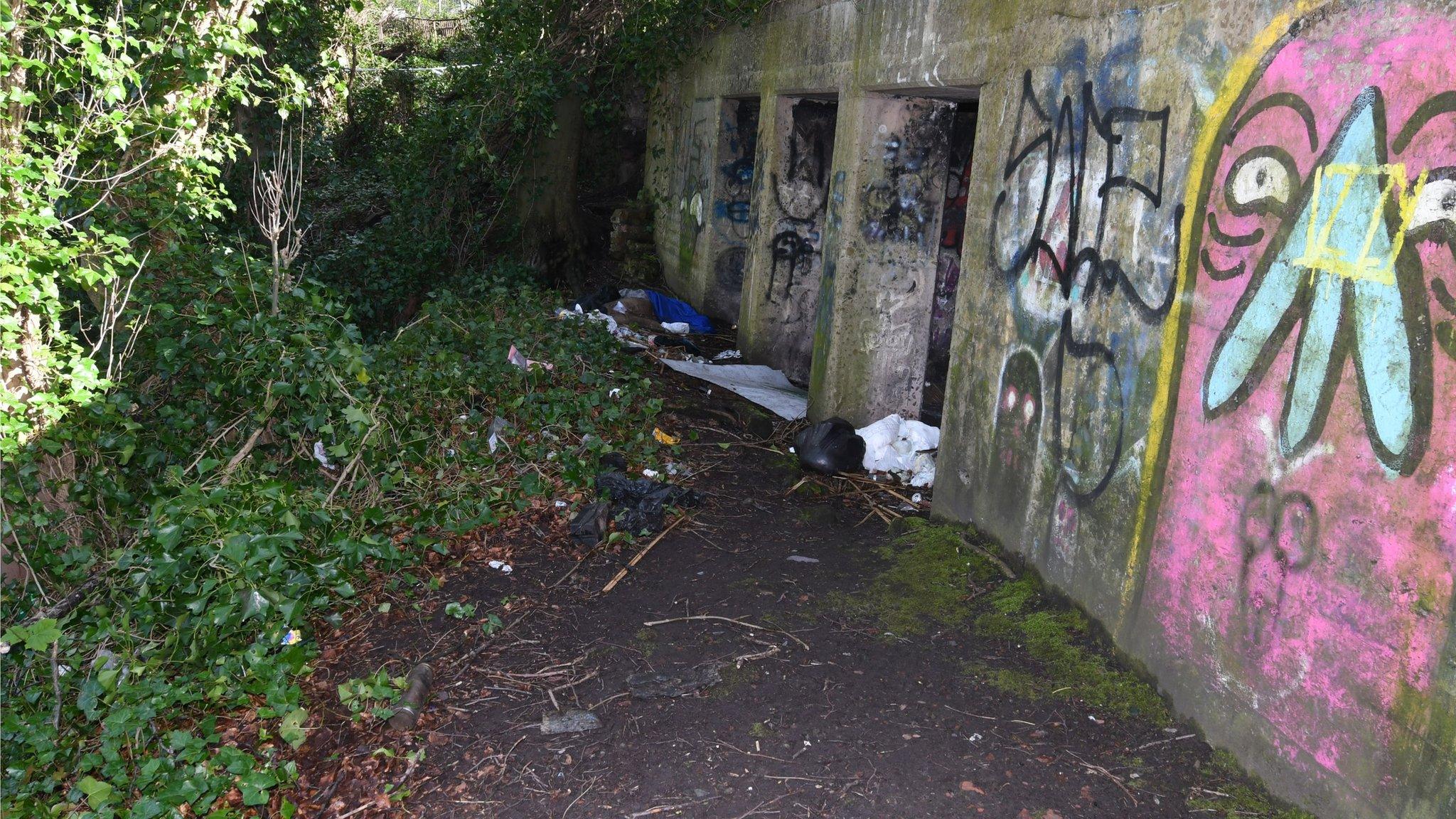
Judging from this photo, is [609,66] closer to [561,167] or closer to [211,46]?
[561,167]

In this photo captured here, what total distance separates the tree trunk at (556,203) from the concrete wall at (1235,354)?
6.56m

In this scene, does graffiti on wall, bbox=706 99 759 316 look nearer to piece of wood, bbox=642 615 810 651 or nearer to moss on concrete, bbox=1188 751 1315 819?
piece of wood, bbox=642 615 810 651

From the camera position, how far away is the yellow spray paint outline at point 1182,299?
341cm

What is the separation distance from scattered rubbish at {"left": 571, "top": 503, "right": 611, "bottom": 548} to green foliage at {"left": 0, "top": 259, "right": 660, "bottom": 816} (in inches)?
17.7

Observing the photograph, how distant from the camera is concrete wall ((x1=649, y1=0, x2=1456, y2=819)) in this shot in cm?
273

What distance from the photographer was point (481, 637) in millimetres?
4555

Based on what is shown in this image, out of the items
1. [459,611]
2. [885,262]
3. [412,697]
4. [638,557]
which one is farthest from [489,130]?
[412,697]

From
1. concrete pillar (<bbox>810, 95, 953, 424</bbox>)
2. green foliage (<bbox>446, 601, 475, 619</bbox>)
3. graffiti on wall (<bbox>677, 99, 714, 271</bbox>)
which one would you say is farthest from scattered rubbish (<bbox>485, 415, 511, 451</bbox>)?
graffiti on wall (<bbox>677, 99, 714, 271</bbox>)

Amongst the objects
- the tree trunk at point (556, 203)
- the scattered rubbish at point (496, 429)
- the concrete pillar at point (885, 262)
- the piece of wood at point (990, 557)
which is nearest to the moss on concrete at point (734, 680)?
the piece of wood at point (990, 557)

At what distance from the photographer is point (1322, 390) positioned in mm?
3002

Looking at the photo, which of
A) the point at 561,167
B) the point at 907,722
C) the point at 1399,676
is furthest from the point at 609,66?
the point at 1399,676

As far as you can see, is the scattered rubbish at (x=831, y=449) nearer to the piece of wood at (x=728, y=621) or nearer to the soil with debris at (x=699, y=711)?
the soil with debris at (x=699, y=711)

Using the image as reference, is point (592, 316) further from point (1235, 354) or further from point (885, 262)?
point (1235, 354)

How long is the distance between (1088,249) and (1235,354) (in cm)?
108
